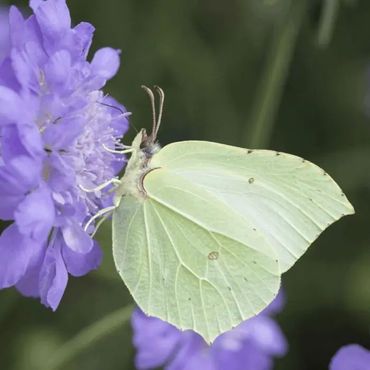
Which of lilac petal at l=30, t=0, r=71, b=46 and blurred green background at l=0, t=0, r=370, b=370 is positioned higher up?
lilac petal at l=30, t=0, r=71, b=46

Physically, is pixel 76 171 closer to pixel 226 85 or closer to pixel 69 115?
pixel 69 115

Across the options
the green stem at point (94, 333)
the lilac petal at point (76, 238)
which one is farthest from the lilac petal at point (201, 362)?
the lilac petal at point (76, 238)

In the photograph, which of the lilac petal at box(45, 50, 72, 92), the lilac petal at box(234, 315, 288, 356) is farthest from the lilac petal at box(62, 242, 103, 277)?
the lilac petal at box(234, 315, 288, 356)

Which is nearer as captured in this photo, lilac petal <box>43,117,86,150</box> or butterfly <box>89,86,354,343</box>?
lilac petal <box>43,117,86,150</box>

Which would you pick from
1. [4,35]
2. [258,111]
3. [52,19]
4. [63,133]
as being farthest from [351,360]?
[4,35]

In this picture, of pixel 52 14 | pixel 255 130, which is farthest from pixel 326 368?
pixel 52 14

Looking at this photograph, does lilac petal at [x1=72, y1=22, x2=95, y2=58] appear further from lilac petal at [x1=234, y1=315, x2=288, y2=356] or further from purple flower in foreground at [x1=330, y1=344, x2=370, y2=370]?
lilac petal at [x1=234, y1=315, x2=288, y2=356]

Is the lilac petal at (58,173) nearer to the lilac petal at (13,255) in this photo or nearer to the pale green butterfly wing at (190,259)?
the lilac petal at (13,255)
